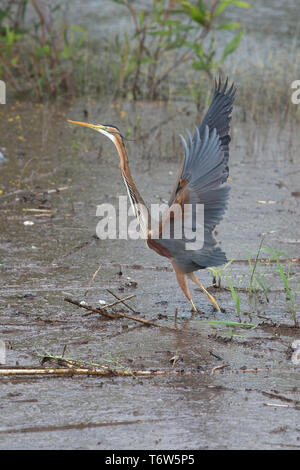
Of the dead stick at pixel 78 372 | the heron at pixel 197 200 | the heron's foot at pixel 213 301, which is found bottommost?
the dead stick at pixel 78 372

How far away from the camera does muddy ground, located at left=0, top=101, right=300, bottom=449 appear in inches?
124

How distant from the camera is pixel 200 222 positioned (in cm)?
405

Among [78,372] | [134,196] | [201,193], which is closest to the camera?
[78,372]

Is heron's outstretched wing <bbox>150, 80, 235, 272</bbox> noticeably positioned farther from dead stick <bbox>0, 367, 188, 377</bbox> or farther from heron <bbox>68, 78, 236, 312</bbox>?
dead stick <bbox>0, 367, 188, 377</bbox>

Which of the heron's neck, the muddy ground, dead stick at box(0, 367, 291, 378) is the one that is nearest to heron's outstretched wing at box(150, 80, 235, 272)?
the heron's neck

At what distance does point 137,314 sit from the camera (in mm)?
4324

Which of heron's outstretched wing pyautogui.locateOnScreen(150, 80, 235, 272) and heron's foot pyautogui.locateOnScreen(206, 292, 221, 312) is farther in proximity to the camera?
heron's foot pyautogui.locateOnScreen(206, 292, 221, 312)

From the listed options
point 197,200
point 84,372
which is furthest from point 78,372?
point 197,200

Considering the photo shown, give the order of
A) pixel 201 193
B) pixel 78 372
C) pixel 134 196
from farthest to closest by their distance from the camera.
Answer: pixel 134 196
pixel 201 193
pixel 78 372

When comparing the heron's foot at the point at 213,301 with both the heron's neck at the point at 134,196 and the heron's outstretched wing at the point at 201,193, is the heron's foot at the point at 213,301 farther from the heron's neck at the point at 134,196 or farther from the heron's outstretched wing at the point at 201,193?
the heron's neck at the point at 134,196

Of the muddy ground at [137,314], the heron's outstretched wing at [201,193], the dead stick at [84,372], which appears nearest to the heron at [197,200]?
the heron's outstretched wing at [201,193]

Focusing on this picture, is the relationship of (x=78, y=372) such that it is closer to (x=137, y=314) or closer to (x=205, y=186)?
(x=137, y=314)

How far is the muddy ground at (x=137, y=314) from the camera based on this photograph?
3.16 m

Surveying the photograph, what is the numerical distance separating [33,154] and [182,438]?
4973mm
